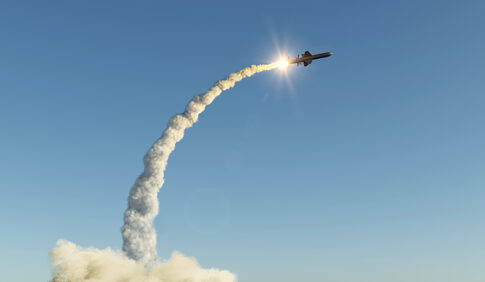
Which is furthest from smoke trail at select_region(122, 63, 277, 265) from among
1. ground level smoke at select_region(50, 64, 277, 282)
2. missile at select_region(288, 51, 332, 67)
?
missile at select_region(288, 51, 332, 67)

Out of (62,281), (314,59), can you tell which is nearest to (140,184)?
(62,281)

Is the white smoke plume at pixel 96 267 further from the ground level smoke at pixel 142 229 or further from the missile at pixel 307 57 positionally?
the missile at pixel 307 57

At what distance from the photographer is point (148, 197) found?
76000mm

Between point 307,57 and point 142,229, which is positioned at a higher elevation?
point 307,57

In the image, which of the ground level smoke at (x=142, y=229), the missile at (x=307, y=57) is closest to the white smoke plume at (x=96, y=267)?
the ground level smoke at (x=142, y=229)

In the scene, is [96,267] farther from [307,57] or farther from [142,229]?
[307,57]

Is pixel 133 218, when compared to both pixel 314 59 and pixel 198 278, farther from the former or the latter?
pixel 314 59

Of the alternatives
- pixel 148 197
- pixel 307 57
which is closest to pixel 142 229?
pixel 148 197

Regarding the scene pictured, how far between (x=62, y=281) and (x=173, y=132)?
1288 inches

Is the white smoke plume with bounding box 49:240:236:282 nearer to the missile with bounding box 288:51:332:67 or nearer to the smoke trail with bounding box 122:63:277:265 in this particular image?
the smoke trail with bounding box 122:63:277:265

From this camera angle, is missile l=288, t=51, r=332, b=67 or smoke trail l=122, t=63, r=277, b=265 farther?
missile l=288, t=51, r=332, b=67

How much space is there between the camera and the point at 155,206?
7650 centimetres

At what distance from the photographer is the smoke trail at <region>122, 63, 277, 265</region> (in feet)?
246

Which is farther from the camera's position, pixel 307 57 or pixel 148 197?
pixel 307 57
